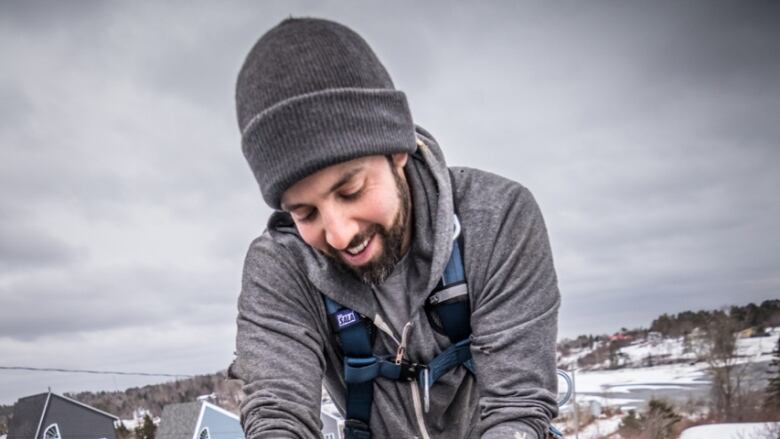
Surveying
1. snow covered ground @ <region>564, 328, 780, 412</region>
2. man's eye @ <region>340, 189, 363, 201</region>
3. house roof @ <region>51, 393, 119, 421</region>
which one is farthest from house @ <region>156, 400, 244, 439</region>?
snow covered ground @ <region>564, 328, 780, 412</region>

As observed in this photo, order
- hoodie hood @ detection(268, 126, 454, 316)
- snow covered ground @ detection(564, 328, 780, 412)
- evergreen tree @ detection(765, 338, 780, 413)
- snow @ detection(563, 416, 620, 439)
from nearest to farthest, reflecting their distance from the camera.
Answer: hoodie hood @ detection(268, 126, 454, 316) → evergreen tree @ detection(765, 338, 780, 413) → snow @ detection(563, 416, 620, 439) → snow covered ground @ detection(564, 328, 780, 412)

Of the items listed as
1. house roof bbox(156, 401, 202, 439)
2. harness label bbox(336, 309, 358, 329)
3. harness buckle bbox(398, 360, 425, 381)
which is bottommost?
house roof bbox(156, 401, 202, 439)

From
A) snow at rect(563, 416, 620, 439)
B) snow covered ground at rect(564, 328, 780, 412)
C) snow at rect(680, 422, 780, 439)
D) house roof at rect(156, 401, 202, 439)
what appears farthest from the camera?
snow covered ground at rect(564, 328, 780, 412)

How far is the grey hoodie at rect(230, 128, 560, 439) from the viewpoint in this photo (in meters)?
1.63

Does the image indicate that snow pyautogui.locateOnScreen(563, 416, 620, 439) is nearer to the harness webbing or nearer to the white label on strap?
the harness webbing

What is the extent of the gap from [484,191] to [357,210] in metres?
0.55

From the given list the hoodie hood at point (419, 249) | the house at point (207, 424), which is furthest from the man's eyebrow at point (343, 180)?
the house at point (207, 424)

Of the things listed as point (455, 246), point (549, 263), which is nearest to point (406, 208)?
point (455, 246)

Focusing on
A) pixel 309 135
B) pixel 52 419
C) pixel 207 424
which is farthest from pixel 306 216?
pixel 52 419

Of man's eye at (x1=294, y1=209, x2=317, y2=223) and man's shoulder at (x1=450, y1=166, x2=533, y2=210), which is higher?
man's shoulder at (x1=450, y1=166, x2=533, y2=210)

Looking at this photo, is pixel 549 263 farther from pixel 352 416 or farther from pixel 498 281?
pixel 352 416

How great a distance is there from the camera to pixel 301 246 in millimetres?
1860

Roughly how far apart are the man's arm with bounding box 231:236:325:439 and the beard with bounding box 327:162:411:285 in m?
0.22

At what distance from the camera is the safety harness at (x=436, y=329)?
5.73ft
